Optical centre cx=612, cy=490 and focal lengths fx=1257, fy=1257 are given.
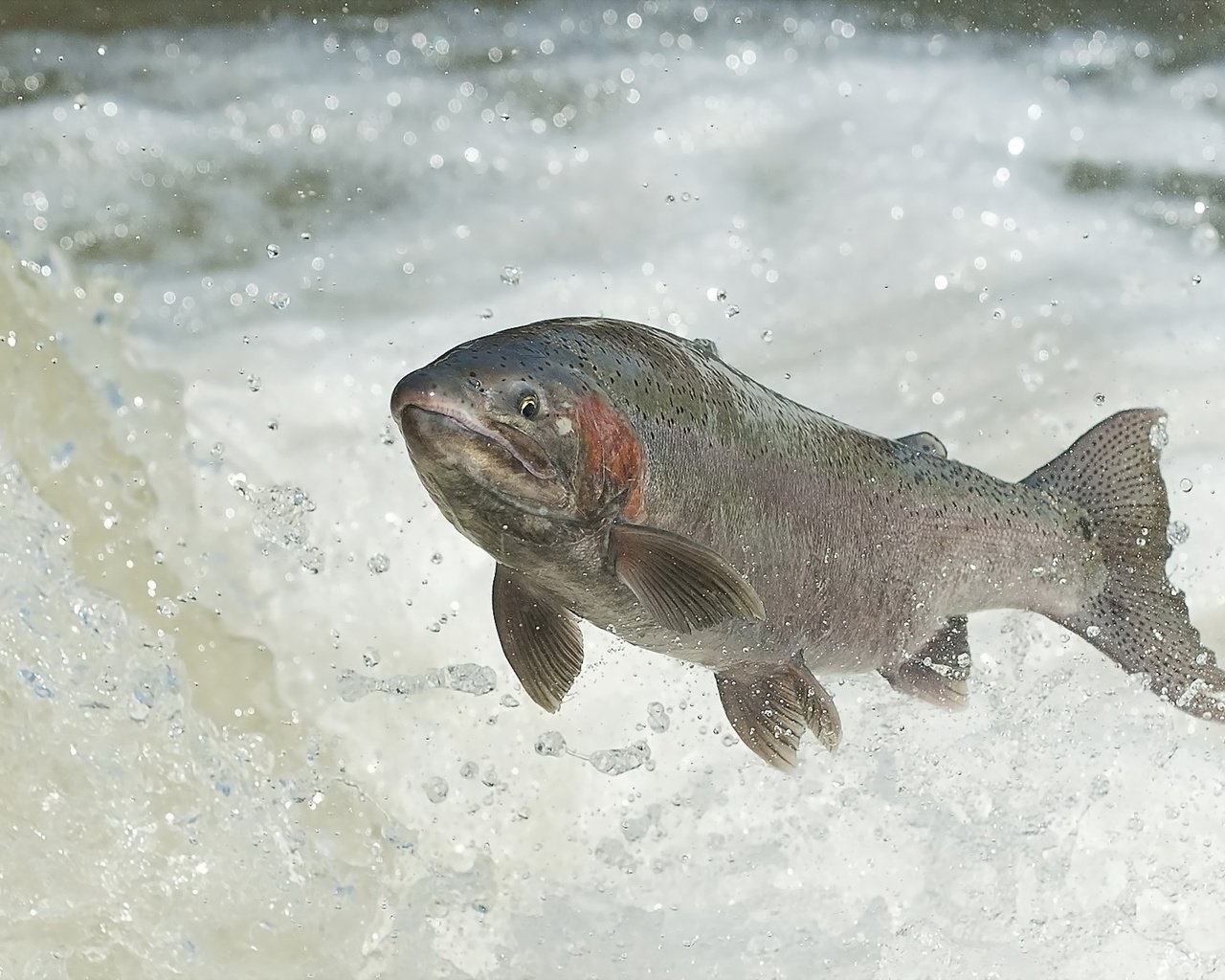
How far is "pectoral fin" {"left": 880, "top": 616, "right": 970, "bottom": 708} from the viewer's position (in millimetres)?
3074

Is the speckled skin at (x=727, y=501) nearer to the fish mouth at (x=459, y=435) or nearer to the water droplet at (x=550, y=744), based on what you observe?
the fish mouth at (x=459, y=435)

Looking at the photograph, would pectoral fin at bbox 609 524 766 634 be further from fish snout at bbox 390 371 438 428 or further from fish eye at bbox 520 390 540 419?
fish snout at bbox 390 371 438 428

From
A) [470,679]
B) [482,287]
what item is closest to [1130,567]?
[470,679]

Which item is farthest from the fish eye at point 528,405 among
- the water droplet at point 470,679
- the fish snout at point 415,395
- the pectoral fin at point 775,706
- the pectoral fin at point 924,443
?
the water droplet at point 470,679

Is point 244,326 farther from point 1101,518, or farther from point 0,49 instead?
point 1101,518

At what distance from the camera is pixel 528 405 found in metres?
2.02

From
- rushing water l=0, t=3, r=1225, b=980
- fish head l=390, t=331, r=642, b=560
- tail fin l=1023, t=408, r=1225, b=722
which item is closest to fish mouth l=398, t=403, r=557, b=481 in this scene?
fish head l=390, t=331, r=642, b=560

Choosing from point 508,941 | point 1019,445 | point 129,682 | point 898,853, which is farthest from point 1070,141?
point 129,682

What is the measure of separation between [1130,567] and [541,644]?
69.0 inches

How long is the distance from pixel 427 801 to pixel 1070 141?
4.89 m

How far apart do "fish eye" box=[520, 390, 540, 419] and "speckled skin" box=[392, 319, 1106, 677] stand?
1 centimetres

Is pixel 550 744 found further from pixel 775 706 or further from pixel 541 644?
pixel 541 644

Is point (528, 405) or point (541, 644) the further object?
point (541, 644)

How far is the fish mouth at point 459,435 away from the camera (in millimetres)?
1928
